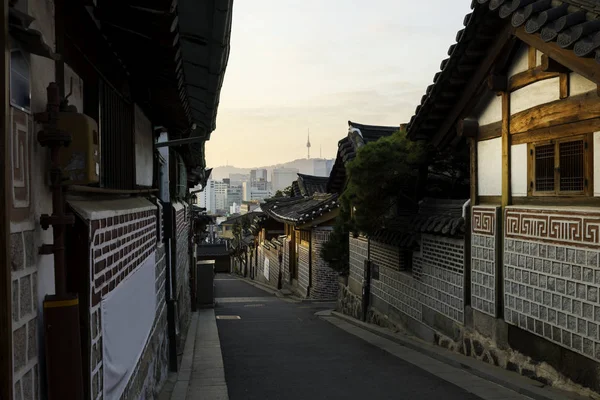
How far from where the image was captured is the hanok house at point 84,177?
2.71 metres

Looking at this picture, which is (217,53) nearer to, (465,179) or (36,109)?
(36,109)

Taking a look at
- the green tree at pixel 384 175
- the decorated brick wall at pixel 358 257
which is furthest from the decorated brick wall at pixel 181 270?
the decorated brick wall at pixel 358 257

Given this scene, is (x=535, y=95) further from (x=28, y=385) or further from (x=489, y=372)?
(x=28, y=385)

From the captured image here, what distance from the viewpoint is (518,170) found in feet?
32.1

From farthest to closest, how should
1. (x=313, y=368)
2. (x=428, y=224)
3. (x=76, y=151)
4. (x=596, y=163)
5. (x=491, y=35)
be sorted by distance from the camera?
(x=428, y=224), (x=313, y=368), (x=491, y=35), (x=596, y=163), (x=76, y=151)

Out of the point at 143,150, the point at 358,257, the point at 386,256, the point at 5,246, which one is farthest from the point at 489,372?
the point at 358,257

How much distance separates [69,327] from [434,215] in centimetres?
1122

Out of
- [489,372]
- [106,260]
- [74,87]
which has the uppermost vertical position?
A: [74,87]

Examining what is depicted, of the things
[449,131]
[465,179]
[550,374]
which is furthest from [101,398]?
[465,179]

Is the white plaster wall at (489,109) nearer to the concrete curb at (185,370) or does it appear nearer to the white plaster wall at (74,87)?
the concrete curb at (185,370)

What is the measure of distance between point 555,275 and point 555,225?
0.77 metres

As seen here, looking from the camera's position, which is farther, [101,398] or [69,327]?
[101,398]

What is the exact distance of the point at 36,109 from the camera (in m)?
3.08

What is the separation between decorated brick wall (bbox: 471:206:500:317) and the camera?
10.3 meters
